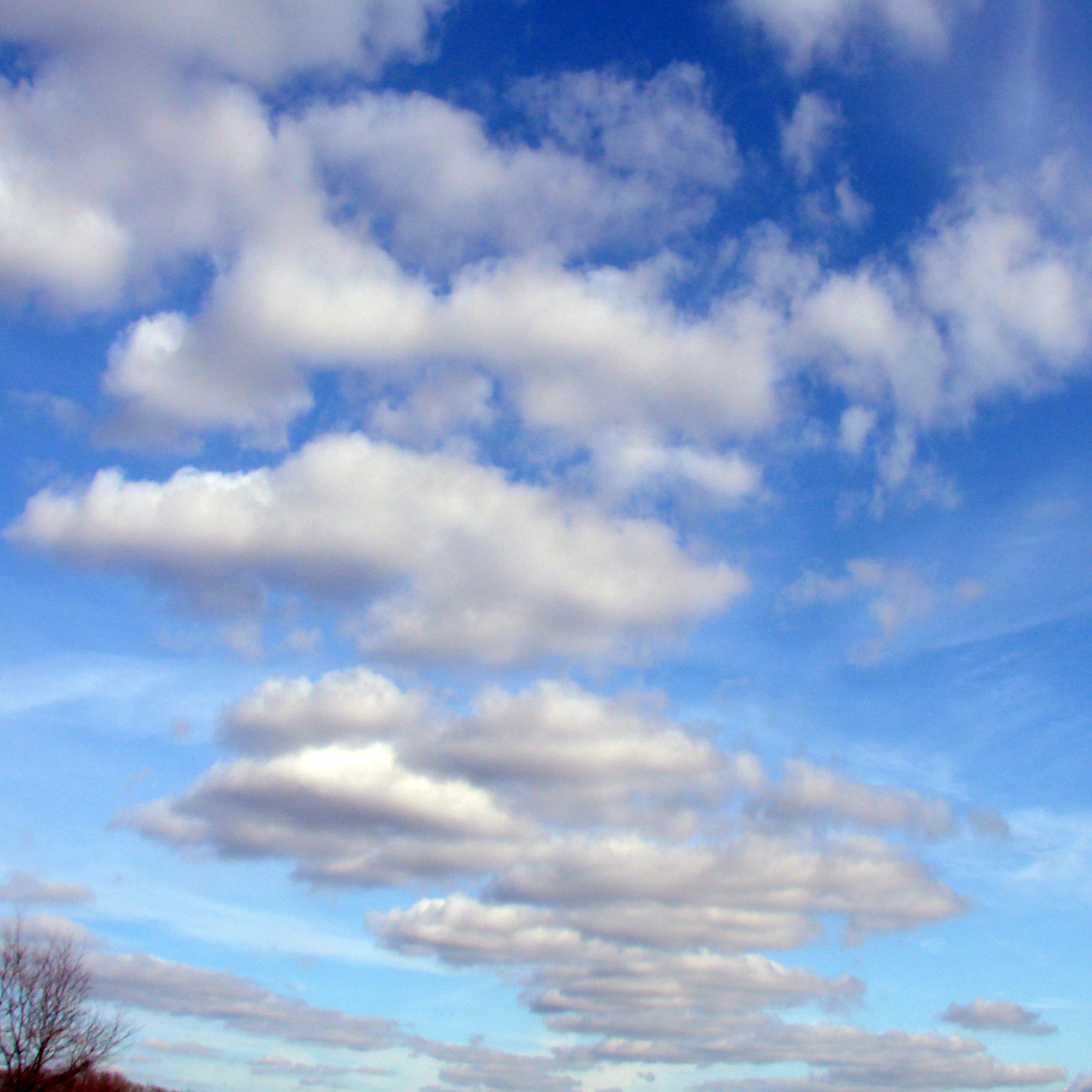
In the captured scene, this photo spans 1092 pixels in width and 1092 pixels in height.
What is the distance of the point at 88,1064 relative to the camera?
10750 cm

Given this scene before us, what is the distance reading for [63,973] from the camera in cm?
10919

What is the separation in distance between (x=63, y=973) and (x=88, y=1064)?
8598 millimetres

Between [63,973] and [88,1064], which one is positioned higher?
[63,973]
